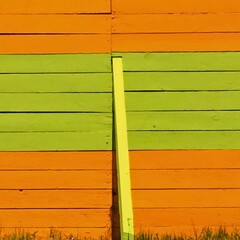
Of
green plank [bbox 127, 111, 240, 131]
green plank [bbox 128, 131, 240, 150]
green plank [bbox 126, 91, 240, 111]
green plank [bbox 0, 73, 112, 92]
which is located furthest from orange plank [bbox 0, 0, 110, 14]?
green plank [bbox 128, 131, 240, 150]

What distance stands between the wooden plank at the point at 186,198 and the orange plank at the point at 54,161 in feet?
1.24

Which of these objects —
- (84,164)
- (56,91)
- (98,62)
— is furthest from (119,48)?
(84,164)

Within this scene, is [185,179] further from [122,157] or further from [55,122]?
[55,122]

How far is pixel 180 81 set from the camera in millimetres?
4281

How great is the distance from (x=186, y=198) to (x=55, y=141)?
116 centimetres

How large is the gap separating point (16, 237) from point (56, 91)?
1216 millimetres

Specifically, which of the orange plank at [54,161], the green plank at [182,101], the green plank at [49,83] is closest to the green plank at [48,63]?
the green plank at [49,83]

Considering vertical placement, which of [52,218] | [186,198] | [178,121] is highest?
[178,121]

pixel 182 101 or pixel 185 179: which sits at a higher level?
pixel 182 101

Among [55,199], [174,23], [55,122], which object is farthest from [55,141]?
[174,23]

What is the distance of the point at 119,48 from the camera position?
4273 millimetres

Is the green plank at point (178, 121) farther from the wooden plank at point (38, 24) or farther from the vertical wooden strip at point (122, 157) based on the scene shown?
the wooden plank at point (38, 24)

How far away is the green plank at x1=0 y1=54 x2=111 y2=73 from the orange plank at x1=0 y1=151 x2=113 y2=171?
672mm

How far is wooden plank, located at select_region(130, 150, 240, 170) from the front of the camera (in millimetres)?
4254
